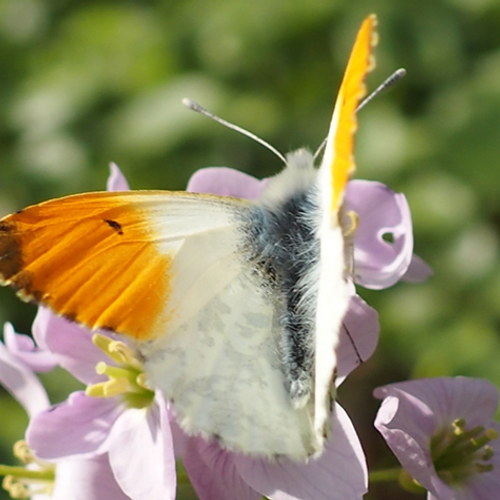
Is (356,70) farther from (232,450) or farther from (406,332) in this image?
(406,332)

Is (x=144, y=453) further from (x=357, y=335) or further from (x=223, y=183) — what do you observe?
(x=223, y=183)

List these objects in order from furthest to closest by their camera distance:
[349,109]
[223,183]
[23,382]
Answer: [223,183], [23,382], [349,109]

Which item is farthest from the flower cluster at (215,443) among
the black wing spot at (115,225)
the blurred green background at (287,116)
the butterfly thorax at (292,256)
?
the blurred green background at (287,116)

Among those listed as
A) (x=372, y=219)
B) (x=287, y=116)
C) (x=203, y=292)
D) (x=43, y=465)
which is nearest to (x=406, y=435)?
(x=203, y=292)

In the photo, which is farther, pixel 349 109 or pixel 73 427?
pixel 73 427

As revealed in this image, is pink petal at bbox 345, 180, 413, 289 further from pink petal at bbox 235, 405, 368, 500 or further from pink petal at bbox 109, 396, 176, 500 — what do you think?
pink petal at bbox 109, 396, 176, 500

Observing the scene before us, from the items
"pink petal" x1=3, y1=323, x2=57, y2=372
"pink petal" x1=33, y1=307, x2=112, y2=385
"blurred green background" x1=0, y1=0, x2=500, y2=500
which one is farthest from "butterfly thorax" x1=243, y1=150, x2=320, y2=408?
"blurred green background" x1=0, y1=0, x2=500, y2=500
